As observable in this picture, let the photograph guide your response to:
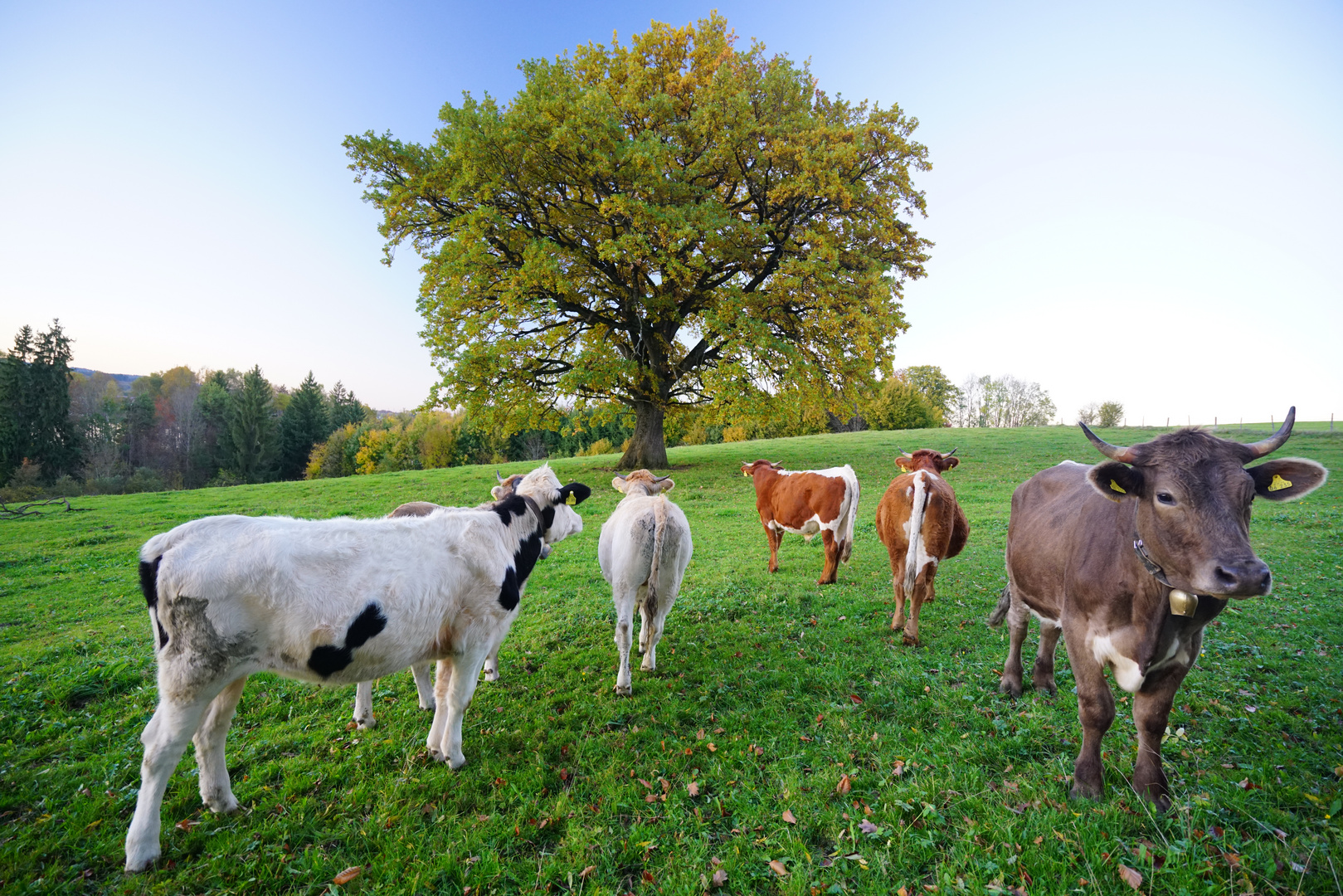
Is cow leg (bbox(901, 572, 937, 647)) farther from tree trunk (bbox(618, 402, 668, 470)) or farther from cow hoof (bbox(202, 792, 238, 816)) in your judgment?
tree trunk (bbox(618, 402, 668, 470))

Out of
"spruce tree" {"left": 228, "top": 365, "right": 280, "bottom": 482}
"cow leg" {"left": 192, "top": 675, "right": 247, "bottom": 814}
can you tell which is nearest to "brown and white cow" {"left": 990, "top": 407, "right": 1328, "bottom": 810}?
"cow leg" {"left": 192, "top": 675, "right": 247, "bottom": 814}

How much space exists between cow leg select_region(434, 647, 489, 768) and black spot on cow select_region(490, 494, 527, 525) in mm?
1251

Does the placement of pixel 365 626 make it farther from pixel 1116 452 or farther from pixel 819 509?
pixel 819 509

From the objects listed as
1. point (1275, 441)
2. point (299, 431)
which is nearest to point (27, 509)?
point (1275, 441)

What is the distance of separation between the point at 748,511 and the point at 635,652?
979cm

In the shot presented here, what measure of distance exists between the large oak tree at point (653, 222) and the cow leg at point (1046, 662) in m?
13.7

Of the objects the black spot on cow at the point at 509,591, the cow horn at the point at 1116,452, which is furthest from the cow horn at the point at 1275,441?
the black spot on cow at the point at 509,591

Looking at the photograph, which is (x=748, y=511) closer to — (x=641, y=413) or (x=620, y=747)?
(x=641, y=413)

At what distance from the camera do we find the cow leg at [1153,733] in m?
3.14

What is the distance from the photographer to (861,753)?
13.4 ft

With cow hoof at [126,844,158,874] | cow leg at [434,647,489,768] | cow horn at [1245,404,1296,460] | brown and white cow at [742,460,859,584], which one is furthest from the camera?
brown and white cow at [742,460,859,584]

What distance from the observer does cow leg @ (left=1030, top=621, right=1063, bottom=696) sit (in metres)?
4.82

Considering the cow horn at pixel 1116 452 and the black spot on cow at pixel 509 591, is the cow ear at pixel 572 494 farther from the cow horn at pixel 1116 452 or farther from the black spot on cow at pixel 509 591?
the cow horn at pixel 1116 452

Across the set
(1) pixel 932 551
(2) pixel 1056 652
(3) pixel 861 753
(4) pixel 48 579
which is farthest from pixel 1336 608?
(4) pixel 48 579
